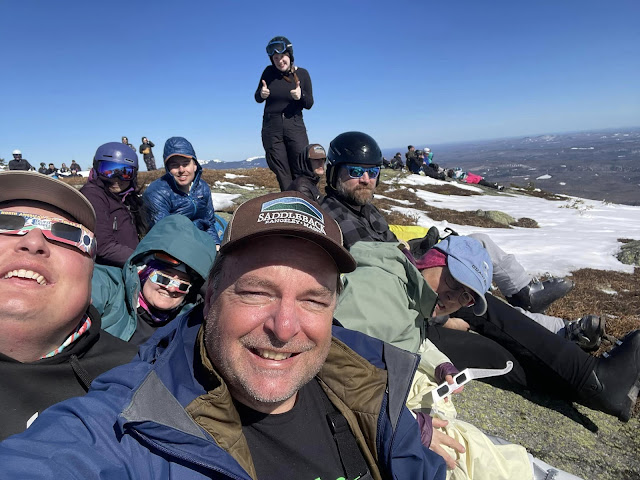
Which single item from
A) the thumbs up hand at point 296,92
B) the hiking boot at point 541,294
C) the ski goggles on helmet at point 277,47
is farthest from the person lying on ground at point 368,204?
the ski goggles on helmet at point 277,47

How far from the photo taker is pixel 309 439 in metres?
1.92

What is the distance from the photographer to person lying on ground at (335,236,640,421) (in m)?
3.15

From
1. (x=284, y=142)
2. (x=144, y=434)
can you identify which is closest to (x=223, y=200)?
(x=284, y=142)

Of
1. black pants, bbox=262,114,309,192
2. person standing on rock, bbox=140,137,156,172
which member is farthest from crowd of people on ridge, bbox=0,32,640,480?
person standing on rock, bbox=140,137,156,172

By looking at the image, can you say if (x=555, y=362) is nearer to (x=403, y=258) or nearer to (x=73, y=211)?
(x=403, y=258)

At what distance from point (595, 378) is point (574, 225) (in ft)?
50.9

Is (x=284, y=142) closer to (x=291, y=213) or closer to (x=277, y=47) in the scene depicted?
(x=277, y=47)

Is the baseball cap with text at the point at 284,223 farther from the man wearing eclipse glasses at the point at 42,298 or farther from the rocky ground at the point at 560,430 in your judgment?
the rocky ground at the point at 560,430

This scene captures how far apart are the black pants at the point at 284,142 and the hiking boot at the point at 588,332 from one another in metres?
5.72

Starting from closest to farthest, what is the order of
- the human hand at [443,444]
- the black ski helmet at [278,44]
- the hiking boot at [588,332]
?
the human hand at [443,444] < the hiking boot at [588,332] < the black ski helmet at [278,44]

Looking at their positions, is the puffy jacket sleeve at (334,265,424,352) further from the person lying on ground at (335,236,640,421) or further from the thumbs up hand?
the thumbs up hand

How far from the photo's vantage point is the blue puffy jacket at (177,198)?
5.89 m

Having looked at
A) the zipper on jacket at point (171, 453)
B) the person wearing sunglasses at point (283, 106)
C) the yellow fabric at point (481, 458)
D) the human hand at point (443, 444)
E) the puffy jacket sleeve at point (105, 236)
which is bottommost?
the yellow fabric at point (481, 458)

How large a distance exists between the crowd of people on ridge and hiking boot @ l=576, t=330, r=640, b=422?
19mm
